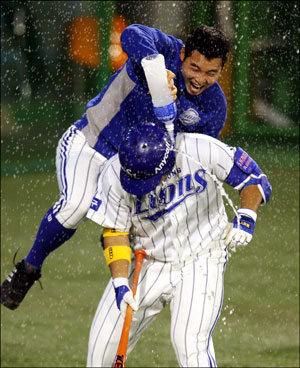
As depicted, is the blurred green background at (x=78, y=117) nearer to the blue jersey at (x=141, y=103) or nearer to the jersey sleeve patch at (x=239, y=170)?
the blue jersey at (x=141, y=103)

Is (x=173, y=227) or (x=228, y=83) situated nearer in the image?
(x=173, y=227)

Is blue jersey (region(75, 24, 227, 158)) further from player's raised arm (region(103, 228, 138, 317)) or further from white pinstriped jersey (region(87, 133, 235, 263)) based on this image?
player's raised arm (region(103, 228, 138, 317))

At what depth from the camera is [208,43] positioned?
4340 millimetres

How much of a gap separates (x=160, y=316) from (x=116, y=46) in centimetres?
650

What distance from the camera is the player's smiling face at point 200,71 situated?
4309mm

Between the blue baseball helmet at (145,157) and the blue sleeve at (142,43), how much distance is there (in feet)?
1.24

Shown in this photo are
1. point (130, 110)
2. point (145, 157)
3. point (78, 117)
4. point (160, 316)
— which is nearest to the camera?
point (145, 157)

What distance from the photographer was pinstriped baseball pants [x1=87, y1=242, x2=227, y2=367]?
4.00 metres

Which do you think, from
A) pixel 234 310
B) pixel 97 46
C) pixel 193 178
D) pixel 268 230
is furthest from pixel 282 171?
pixel 193 178

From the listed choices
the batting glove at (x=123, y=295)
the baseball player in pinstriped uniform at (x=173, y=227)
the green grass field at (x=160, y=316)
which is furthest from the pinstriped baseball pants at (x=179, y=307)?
the green grass field at (x=160, y=316)

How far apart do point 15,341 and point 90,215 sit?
6.82 feet

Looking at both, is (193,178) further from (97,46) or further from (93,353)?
(97,46)

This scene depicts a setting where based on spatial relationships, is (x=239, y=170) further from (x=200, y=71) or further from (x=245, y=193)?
(x=200, y=71)

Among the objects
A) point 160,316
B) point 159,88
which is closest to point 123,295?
point 159,88
